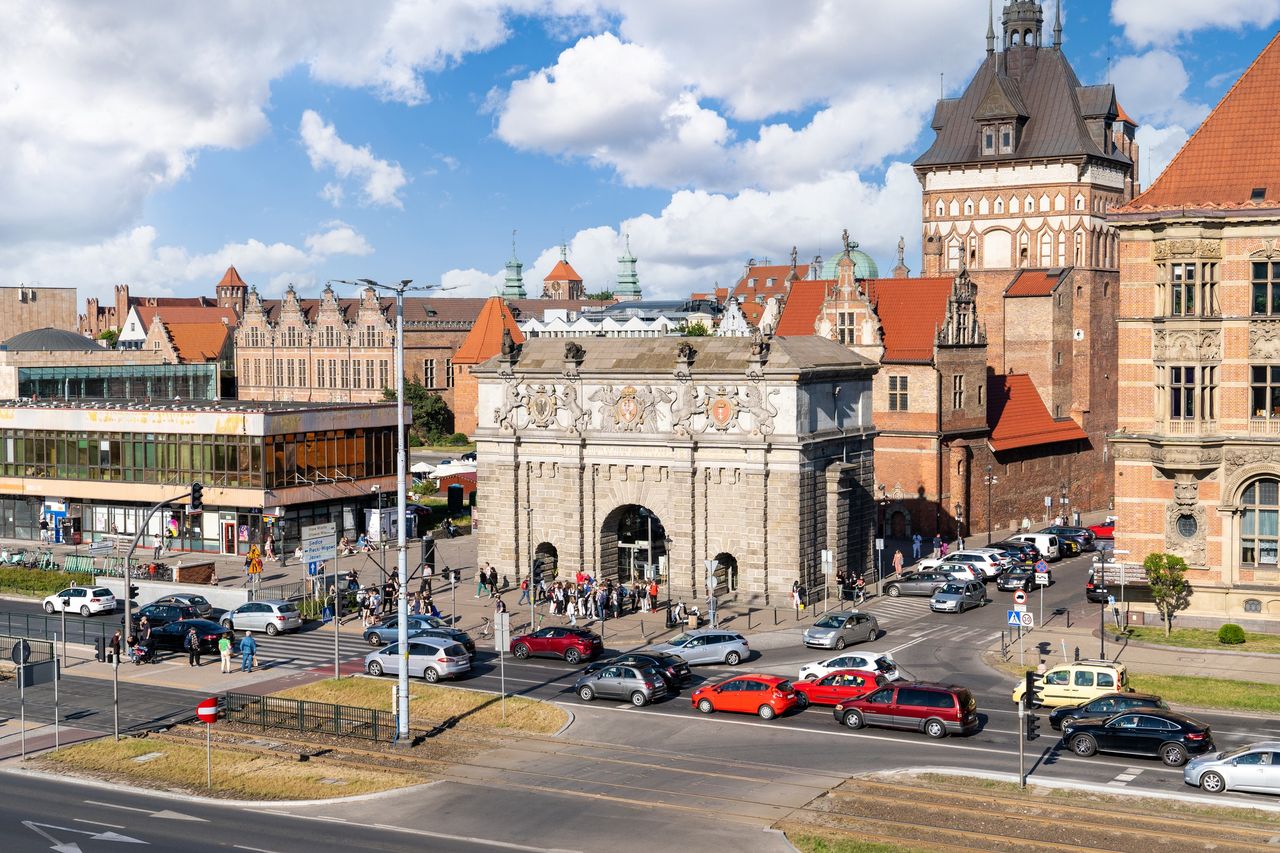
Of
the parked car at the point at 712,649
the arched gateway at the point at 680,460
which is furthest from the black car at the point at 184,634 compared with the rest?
the parked car at the point at 712,649

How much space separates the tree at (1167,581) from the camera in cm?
5259

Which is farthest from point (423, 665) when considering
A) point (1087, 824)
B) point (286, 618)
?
point (1087, 824)

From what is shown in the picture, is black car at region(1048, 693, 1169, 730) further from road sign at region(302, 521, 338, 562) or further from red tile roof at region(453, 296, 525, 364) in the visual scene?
red tile roof at region(453, 296, 525, 364)

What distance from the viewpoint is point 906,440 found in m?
79.1

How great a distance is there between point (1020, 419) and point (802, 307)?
49.1 feet

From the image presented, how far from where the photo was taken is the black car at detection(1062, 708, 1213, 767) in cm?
3653

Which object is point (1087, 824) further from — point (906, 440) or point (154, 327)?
point (154, 327)

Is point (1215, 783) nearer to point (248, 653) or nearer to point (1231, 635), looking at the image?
point (1231, 635)

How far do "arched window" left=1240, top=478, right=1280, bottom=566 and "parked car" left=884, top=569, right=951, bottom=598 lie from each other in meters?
13.3

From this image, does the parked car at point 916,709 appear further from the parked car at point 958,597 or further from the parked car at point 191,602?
the parked car at point 191,602

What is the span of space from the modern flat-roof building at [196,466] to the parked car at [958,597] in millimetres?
35093

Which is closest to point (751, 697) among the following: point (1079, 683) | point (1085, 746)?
point (1079, 683)

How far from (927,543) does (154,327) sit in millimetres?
107490

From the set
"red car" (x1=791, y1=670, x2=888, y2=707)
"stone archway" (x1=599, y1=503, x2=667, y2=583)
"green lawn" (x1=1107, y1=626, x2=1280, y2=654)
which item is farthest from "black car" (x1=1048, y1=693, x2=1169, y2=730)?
"stone archway" (x1=599, y1=503, x2=667, y2=583)
